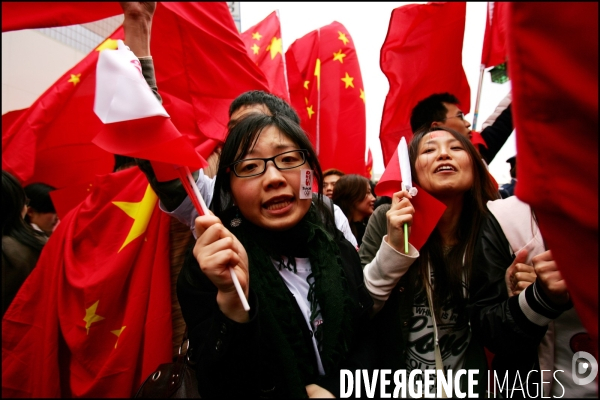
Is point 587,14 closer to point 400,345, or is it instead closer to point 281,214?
point 281,214

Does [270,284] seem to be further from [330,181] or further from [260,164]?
[330,181]

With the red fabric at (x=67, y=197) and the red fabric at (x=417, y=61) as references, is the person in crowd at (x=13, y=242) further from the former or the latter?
the red fabric at (x=417, y=61)

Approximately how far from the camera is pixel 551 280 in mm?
1113

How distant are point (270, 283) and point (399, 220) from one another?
0.53 meters

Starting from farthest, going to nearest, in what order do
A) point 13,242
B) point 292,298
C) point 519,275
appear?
point 13,242, point 519,275, point 292,298

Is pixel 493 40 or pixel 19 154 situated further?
pixel 493 40

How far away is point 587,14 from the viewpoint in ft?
1.55

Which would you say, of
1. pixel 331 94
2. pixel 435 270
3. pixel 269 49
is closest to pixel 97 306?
pixel 435 270

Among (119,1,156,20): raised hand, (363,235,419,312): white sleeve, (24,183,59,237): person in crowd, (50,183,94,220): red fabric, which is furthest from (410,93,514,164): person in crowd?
(24,183,59,237): person in crowd

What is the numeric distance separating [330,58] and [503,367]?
390 centimetres

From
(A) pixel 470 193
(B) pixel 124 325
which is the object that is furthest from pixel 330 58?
(B) pixel 124 325

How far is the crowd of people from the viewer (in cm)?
101

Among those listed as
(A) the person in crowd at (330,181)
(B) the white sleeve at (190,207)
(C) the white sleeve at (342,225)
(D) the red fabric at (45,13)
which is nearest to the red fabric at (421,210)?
(C) the white sleeve at (342,225)

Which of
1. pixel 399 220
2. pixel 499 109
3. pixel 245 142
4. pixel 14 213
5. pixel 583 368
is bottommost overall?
pixel 583 368
